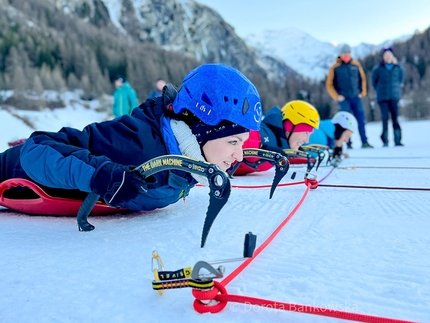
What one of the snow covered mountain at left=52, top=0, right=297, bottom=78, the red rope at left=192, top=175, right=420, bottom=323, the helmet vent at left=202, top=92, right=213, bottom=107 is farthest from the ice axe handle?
the snow covered mountain at left=52, top=0, right=297, bottom=78

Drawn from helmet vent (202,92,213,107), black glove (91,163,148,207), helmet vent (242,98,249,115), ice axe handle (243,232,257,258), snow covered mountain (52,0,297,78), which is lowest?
ice axe handle (243,232,257,258)

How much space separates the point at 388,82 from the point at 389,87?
0.23 ft

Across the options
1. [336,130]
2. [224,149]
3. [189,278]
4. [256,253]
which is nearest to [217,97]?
[224,149]

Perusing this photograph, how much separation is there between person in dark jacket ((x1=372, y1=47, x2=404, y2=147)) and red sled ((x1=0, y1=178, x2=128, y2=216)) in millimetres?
4524

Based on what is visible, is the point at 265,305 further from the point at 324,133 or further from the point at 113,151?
the point at 324,133

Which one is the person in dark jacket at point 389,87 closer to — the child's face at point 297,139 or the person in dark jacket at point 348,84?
the person in dark jacket at point 348,84

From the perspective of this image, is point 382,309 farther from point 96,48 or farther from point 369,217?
point 96,48

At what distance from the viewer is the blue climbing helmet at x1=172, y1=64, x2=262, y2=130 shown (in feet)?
3.76

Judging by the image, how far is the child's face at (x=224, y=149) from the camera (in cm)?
118

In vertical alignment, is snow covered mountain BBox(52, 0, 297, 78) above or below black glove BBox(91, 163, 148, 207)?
above

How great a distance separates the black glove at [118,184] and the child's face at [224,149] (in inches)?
13.1

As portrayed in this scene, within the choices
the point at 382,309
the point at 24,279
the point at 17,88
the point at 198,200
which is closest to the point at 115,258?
the point at 24,279

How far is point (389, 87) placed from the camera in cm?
485

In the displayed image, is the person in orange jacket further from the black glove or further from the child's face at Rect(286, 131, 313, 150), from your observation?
the black glove
